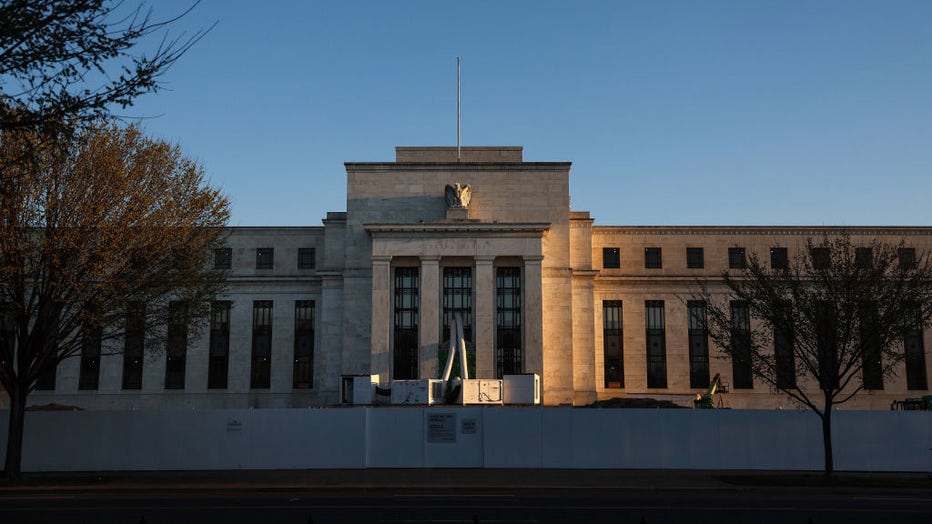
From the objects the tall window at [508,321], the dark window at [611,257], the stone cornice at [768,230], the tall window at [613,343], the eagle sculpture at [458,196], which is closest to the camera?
the tall window at [508,321]

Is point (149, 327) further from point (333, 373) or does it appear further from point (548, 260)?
point (548, 260)

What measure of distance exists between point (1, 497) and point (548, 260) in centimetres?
4372

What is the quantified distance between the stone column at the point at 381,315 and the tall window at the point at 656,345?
21.3 metres

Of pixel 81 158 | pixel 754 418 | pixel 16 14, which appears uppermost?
pixel 81 158

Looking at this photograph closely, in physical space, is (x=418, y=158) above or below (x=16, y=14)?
above

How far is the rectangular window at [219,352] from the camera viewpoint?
6756 cm

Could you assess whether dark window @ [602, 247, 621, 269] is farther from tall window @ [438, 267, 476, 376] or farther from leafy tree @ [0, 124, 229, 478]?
leafy tree @ [0, 124, 229, 478]

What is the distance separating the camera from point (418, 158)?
225 ft

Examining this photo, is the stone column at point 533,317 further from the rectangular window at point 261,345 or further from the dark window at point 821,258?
the dark window at point 821,258

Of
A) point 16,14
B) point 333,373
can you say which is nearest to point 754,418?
point 16,14

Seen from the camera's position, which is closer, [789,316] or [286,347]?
[789,316]

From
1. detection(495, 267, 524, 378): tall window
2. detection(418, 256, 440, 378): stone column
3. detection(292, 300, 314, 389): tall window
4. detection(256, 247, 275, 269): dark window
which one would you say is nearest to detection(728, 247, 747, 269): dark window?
detection(495, 267, 524, 378): tall window

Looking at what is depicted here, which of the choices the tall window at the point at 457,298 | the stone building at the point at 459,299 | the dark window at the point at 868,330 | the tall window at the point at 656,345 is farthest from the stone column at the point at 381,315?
the dark window at the point at 868,330

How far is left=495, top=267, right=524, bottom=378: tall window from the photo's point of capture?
62.9 meters
